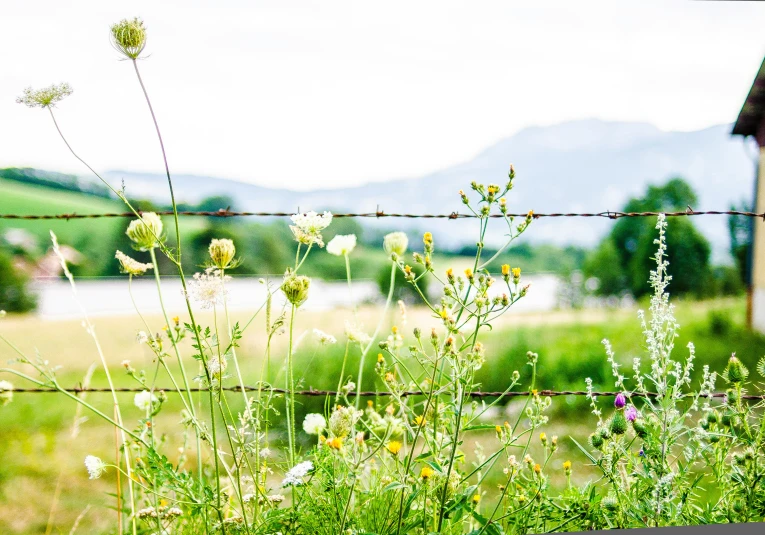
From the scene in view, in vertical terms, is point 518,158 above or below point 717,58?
below

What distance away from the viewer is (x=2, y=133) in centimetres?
553

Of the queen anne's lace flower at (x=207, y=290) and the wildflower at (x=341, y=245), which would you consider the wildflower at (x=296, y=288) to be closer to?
the queen anne's lace flower at (x=207, y=290)

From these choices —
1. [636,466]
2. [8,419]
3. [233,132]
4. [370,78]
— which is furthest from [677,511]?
[370,78]

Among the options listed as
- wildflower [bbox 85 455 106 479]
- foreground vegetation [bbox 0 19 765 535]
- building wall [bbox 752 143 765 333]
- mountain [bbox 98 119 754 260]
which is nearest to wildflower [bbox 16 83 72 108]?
foreground vegetation [bbox 0 19 765 535]

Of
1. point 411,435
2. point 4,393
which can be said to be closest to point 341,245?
point 411,435

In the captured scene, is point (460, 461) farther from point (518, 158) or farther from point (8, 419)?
point (518, 158)

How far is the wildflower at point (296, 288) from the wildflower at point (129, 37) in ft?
1.98

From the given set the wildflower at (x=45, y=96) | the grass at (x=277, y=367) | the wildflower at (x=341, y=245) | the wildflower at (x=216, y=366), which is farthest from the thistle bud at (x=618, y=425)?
the grass at (x=277, y=367)

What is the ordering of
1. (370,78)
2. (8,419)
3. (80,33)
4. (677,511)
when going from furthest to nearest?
(370,78)
(8,419)
(80,33)
(677,511)

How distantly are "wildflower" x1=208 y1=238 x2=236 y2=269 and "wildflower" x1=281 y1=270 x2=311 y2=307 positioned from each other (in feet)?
0.47

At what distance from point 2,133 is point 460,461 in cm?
600

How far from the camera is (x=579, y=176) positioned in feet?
49.1

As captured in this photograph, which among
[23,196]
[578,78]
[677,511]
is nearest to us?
[677,511]

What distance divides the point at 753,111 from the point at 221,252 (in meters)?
6.00
